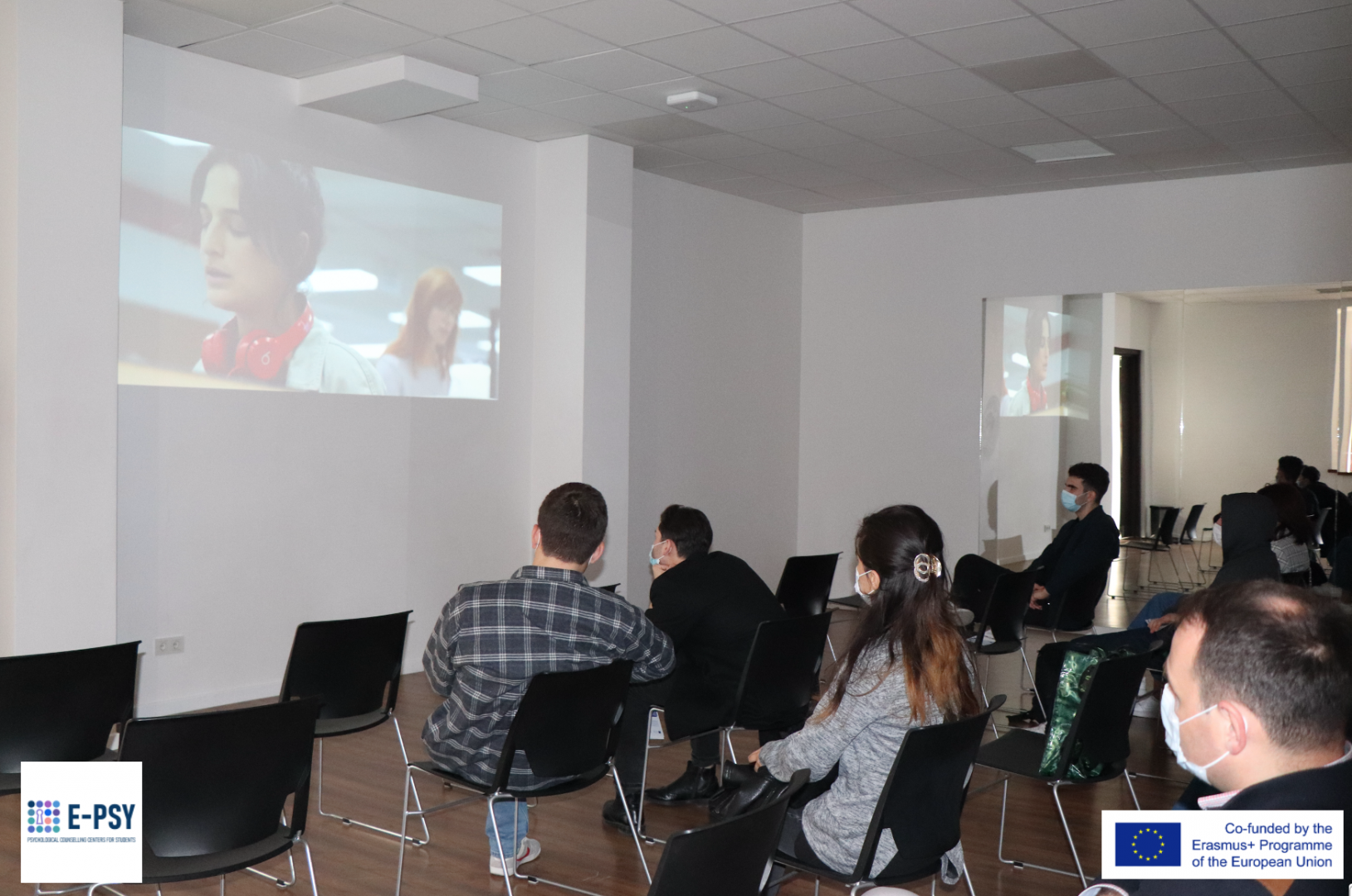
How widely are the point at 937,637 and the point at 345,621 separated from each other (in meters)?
2.04

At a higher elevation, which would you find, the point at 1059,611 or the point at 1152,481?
the point at 1152,481

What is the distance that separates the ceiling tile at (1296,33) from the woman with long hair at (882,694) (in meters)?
3.49

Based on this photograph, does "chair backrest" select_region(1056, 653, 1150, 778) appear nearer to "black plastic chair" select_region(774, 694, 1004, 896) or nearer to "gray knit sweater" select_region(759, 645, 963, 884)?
"black plastic chair" select_region(774, 694, 1004, 896)

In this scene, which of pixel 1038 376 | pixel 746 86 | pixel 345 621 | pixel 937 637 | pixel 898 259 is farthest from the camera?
pixel 898 259

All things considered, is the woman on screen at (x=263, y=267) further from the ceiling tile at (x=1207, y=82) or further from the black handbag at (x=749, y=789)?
the ceiling tile at (x=1207, y=82)

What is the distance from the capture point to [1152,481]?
785 cm

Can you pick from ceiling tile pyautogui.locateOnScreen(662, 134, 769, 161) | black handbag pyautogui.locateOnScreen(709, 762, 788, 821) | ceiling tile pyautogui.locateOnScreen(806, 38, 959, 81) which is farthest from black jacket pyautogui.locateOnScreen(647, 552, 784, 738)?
ceiling tile pyautogui.locateOnScreen(662, 134, 769, 161)

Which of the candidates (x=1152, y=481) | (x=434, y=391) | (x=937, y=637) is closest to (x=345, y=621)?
(x=937, y=637)

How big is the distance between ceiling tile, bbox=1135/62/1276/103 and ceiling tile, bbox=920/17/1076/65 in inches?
29.7

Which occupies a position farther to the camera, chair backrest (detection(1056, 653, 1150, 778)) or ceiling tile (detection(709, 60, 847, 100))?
ceiling tile (detection(709, 60, 847, 100))

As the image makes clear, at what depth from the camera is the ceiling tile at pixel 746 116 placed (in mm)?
6301

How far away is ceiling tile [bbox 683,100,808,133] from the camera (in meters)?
6.30

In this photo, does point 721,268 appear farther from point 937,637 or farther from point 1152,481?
point 937,637

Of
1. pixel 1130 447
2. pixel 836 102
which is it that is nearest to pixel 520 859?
pixel 836 102
